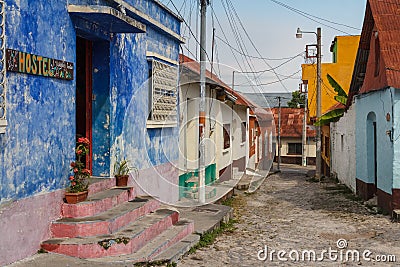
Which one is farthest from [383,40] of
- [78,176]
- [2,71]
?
[2,71]

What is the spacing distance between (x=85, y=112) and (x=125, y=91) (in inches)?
33.6

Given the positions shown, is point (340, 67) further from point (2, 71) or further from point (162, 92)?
point (2, 71)

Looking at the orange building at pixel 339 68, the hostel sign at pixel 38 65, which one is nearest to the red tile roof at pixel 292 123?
the orange building at pixel 339 68

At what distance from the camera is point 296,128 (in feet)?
127

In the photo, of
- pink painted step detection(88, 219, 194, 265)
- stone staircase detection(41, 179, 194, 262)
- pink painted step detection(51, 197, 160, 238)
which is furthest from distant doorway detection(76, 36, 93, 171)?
pink painted step detection(88, 219, 194, 265)

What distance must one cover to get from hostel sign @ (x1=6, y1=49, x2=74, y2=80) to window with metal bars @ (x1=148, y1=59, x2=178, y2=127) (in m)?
3.26

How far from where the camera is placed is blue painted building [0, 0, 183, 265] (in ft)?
18.5

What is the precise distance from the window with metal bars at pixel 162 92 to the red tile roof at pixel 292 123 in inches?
1090

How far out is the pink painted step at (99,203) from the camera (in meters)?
6.66

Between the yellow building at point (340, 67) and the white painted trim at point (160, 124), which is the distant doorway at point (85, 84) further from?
the yellow building at point (340, 67)

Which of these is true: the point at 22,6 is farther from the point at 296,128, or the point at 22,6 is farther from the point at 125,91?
the point at 296,128

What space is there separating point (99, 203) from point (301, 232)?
467cm

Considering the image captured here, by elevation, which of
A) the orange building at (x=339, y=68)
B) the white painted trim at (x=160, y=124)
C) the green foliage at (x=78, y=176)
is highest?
the orange building at (x=339, y=68)

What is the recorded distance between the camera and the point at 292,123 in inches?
1556
